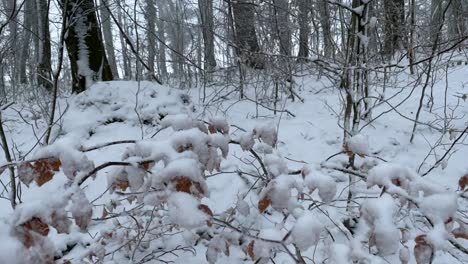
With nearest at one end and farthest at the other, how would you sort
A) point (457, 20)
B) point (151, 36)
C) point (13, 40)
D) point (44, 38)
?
point (13, 40) < point (44, 38) < point (457, 20) < point (151, 36)

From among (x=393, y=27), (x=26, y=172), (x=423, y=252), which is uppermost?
(x=393, y=27)

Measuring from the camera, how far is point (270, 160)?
1.05 m

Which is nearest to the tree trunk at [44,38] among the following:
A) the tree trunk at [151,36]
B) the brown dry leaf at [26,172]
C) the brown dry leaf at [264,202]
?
the tree trunk at [151,36]

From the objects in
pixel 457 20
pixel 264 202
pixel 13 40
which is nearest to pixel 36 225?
pixel 264 202

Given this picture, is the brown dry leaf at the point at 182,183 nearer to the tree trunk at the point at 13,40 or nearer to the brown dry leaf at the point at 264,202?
the brown dry leaf at the point at 264,202

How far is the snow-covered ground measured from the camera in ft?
2.63

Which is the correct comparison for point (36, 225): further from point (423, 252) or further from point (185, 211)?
point (423, 252)

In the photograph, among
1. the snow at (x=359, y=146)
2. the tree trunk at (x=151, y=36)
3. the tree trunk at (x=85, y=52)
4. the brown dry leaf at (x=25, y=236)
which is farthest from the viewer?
the tree trunk at (x=151, y=36)

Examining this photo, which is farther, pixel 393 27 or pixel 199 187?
pixel 393 27

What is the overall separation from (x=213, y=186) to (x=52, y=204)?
1891 millimetres

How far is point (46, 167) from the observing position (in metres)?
0.82

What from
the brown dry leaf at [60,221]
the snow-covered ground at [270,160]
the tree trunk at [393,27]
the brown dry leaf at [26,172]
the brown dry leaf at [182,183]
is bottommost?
the snow-covered ground at [270,160]

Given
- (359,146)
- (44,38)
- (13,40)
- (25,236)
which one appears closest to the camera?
(25,236)

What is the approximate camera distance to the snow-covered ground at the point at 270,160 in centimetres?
80
